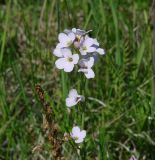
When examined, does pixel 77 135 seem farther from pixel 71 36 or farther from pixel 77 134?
pixel 71 36

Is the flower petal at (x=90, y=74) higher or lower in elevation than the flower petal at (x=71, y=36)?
lower

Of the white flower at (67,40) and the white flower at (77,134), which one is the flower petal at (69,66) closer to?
the white flower at (67,40)

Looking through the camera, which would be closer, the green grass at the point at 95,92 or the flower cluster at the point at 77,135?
the flower cluster at the point at 77,135

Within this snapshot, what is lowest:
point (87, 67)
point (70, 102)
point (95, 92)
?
point (95, 92)

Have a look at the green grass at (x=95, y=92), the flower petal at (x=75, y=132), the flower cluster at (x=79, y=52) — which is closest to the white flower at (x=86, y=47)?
the flower cluster at (x=79, y=52)

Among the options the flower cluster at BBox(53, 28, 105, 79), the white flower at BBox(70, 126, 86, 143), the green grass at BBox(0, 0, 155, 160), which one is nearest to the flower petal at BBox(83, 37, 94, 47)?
the flower cluster at BBox(53, 28, 105, 79)

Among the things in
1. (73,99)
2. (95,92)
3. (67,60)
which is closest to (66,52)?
(67,60)

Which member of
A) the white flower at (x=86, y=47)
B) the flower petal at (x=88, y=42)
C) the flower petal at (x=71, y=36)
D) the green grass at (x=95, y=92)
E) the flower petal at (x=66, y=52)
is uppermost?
the flower petal at (x=71, y=36)

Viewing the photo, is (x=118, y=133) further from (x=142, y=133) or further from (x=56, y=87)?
(x=56, y=87)
